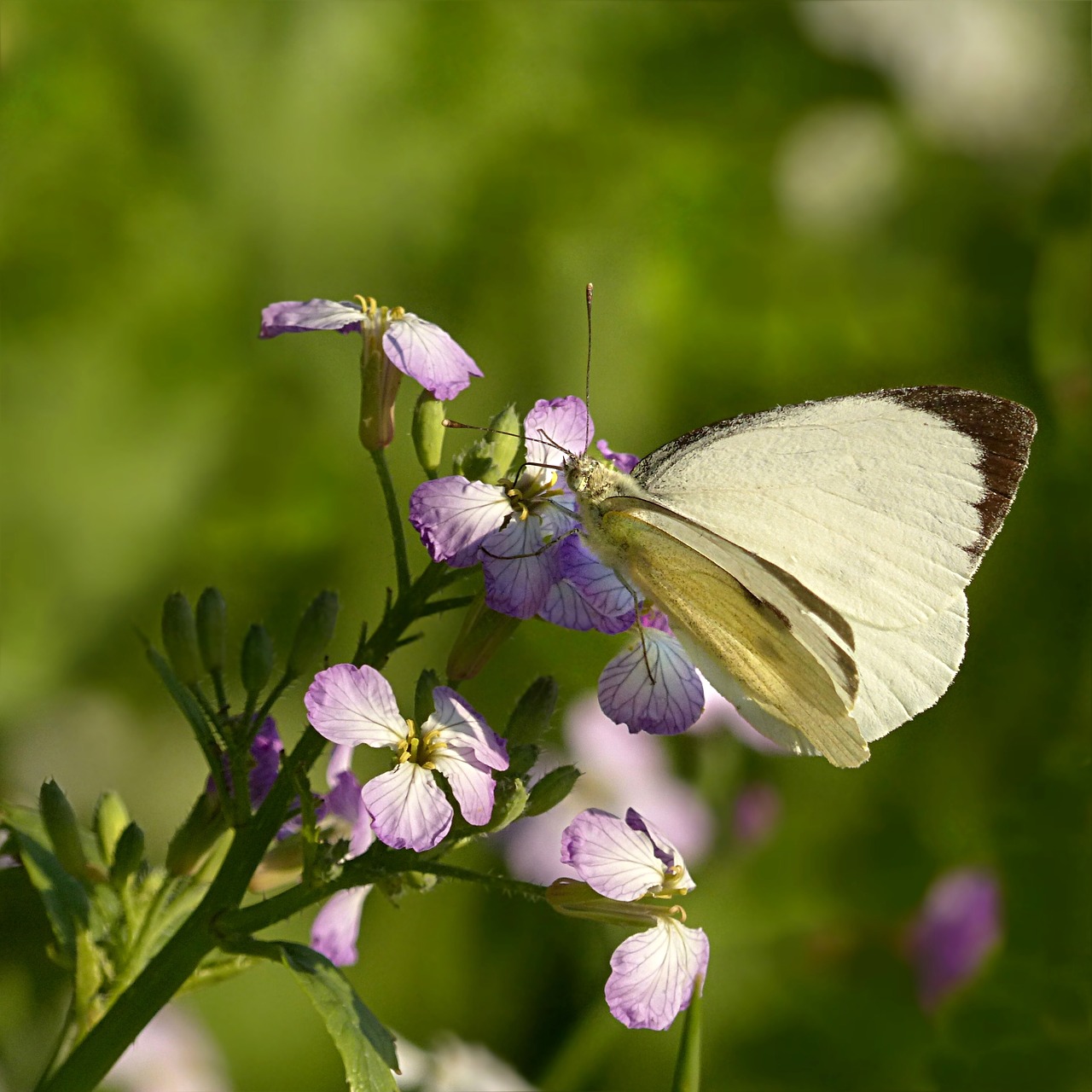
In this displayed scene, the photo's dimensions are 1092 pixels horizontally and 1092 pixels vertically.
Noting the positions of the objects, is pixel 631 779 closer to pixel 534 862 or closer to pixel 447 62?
pixel 534 862

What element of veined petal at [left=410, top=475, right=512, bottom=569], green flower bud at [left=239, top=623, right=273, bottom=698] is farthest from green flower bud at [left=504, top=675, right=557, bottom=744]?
green flower bud at [left=239, top=623, right=273, bottom=698]

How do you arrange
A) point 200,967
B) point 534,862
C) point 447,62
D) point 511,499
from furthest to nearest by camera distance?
point 447,62
point 534,862
point 511,499
point 200,967

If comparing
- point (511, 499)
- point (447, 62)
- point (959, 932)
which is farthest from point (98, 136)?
point (959, 932)

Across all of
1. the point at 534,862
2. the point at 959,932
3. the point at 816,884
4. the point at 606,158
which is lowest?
the point at 816,884

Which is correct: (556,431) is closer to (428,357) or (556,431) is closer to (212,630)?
(428,357)

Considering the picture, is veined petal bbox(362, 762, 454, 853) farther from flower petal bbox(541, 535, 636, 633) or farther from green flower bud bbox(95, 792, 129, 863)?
green flower bud bbox(95, 792, 129, 863)

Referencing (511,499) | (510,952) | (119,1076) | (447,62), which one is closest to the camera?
(511,499)

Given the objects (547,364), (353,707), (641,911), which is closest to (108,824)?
(353,707)

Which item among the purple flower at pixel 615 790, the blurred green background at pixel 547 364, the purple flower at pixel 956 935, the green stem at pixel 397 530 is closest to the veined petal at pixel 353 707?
the green stem at pixel 397 530
